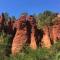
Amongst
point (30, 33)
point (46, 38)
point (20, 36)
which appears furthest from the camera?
point (46, 38)

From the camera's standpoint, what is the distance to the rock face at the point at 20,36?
1898 inches

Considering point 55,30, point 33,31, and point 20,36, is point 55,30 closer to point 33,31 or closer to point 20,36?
point 33,31

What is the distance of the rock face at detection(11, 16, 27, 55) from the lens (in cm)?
4822

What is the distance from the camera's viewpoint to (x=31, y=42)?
4969 cm

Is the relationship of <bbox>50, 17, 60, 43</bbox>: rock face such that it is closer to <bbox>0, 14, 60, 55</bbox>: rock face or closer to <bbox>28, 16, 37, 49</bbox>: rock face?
<bbox>0, 14, 60, 55</bbox>: rock face

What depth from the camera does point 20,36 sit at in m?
48.9

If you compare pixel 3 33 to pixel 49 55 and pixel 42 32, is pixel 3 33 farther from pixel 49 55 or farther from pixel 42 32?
pixel 49 55

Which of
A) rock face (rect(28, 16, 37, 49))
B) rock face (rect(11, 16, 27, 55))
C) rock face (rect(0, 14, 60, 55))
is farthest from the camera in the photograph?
rock face (rect(28, 16, 37, 49))

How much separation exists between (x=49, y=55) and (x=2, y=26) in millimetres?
11064

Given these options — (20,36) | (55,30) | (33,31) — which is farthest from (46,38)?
(20,36)

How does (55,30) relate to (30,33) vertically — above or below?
above

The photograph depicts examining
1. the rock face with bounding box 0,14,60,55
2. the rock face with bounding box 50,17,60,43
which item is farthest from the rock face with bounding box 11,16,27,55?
the rock face with bounding box 50,17,60,43

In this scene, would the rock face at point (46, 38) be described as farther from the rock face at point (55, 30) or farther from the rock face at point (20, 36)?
the rock face at point (20, 36)

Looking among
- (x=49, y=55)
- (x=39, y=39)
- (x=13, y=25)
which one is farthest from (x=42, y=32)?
(x=49, y=55)
